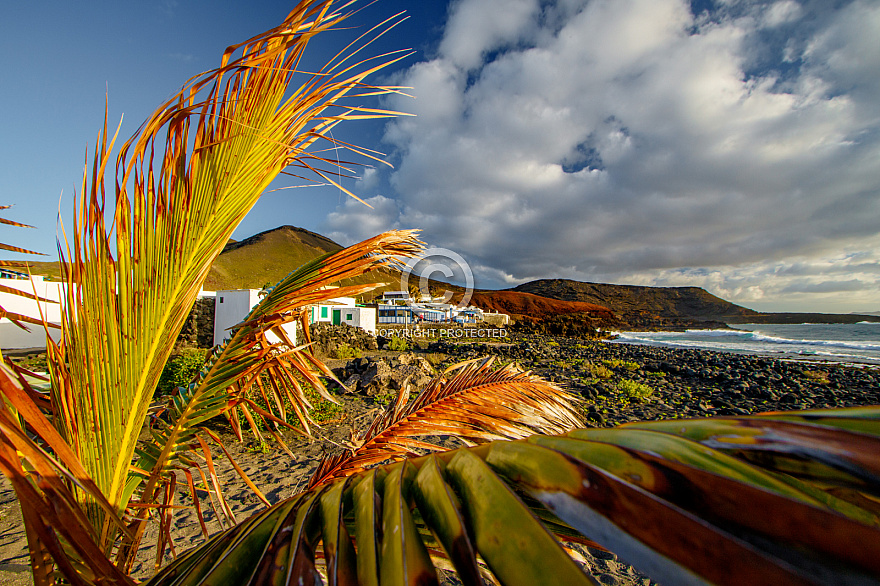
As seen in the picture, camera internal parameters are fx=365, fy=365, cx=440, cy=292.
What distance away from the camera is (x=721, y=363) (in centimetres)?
1759

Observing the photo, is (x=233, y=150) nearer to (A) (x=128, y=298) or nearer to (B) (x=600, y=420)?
(A) (x=128, y=298)

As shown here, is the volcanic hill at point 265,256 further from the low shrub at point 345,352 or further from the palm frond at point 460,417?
the palm frond at point 460,417

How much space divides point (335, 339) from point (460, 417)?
16.0 m

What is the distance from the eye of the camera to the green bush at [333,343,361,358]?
49.8 ft

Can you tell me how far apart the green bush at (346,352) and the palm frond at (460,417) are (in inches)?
543

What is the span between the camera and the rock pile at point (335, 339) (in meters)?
15.5

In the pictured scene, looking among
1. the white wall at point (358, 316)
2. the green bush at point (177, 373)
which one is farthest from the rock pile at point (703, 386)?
the white wall at point (358, 316)

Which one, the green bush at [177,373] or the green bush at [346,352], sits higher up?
the green bush at [177,373]

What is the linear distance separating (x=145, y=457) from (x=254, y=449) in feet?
16.5

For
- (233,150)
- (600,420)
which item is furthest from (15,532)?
(600,420)

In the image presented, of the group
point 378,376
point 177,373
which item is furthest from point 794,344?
point 177,373

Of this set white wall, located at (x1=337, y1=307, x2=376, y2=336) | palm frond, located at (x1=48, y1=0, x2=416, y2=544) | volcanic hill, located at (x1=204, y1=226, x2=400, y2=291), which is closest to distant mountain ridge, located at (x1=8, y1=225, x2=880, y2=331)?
volcanic hill, located at (x1=204, y1=226, x2=400, y2=291)

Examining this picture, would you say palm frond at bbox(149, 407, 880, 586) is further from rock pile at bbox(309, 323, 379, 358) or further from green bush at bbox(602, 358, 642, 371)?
green bush at bbox(602, 358, 642, 371)

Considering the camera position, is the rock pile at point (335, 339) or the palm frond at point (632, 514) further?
the rock pile at point (335, 339)
